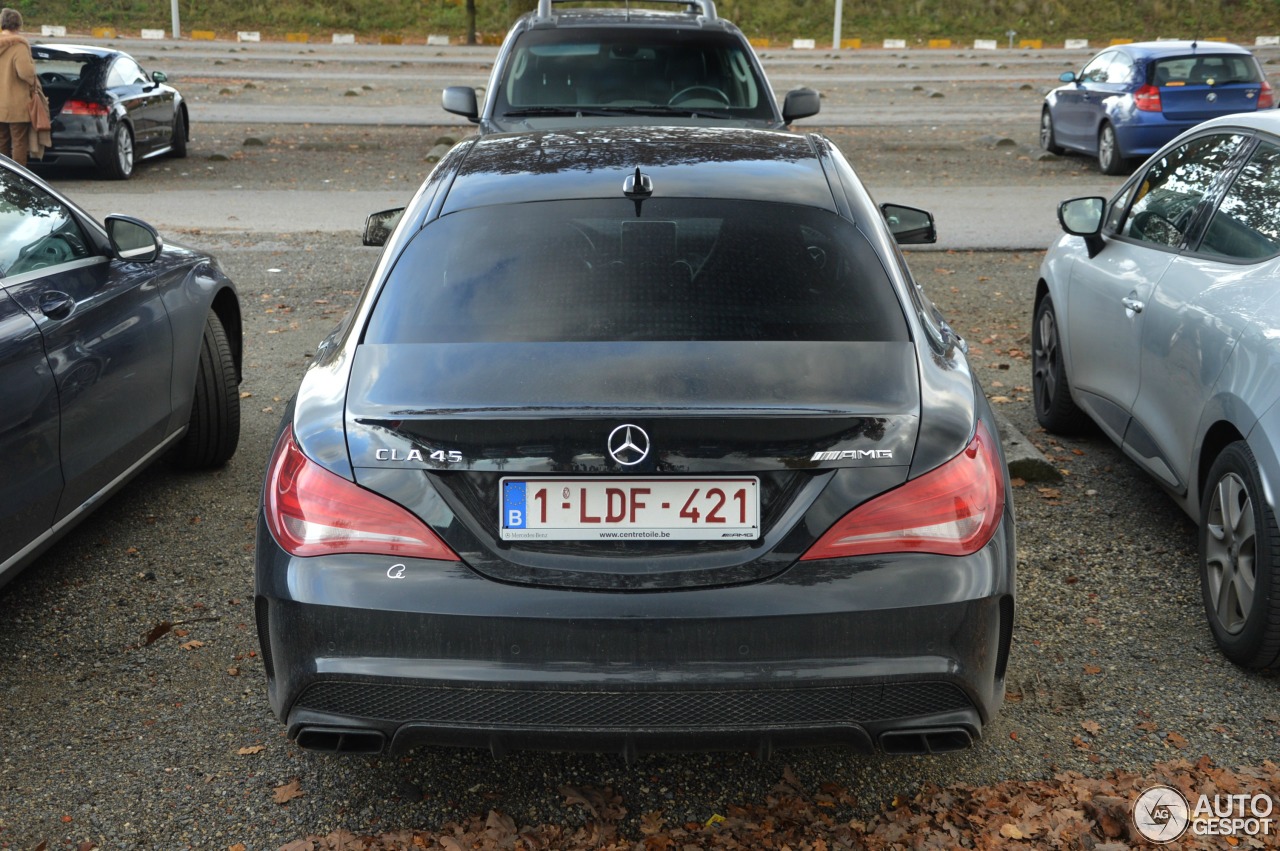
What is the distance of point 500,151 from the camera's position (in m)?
4.18

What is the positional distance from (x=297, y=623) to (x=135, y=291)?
8.90 ft

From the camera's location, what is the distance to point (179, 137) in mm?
16750

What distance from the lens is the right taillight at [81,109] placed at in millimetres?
14742

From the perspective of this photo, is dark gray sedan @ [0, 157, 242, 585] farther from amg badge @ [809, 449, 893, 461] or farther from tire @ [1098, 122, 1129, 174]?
tire @ [1098, 122, 1129, 174]

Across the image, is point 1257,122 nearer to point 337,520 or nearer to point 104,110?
point 337,520

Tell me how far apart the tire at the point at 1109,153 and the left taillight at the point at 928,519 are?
14165mm

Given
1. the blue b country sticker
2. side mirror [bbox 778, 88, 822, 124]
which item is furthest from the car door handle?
side mirror [bbox 778, 88, 822, 124]

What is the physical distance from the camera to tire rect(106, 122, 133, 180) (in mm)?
14953

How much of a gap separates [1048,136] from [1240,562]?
49.0 ft

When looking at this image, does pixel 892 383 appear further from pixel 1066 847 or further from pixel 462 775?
pixel 462 775

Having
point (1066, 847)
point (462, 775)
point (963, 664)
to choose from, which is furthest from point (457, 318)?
point (1066, 847)

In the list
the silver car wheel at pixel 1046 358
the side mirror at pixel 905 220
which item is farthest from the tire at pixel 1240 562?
the silver car wheel at pixel 1046 358

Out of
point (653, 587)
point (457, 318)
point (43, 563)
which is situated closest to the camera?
point (653, 587)

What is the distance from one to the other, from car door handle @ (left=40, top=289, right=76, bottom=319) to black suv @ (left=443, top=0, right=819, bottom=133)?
437cm
